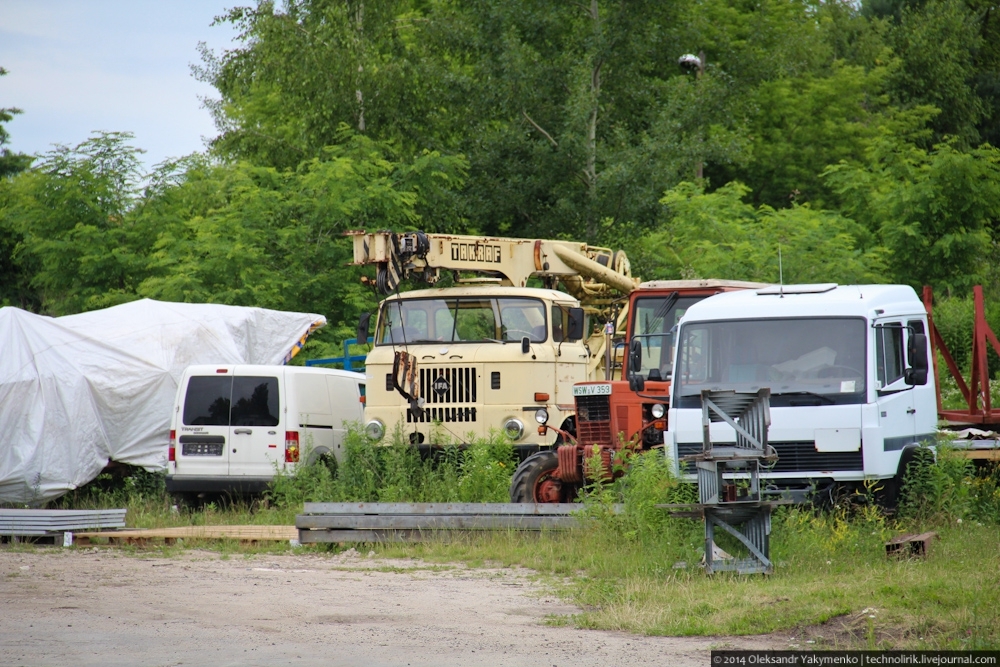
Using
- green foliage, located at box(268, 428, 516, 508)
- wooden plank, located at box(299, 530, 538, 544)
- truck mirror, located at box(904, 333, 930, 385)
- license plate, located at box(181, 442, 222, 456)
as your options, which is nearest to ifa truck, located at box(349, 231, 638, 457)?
green foliage, located at box(268, 428, 516, 508)

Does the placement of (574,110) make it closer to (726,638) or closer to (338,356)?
(338,356)

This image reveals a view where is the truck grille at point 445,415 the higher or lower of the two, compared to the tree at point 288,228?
lower

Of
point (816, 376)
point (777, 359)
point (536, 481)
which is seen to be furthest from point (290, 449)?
point (816, 376)

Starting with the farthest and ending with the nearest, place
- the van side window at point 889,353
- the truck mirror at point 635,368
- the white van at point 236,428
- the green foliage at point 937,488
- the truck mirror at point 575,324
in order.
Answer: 1. the truck mirror at point 575,324
2. the white van at point 236,428
3. the truck mirror at point 635,368
4. the van side window at point 889,353
5. the green foliage at point 937,488

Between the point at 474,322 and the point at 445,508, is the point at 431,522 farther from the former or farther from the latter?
the point at 474,322

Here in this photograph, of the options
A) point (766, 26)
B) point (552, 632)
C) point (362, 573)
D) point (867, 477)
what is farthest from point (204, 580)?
point (766, 26)

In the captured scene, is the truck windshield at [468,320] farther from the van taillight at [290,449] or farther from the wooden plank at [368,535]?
the wooden plank at [368,535]

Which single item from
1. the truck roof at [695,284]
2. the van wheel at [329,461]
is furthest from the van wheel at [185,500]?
the truck roof at [695,284]

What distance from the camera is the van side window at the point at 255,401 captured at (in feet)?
53.8

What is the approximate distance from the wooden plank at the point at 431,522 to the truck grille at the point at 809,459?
7.16 ft

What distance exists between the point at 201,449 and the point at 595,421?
229 inches

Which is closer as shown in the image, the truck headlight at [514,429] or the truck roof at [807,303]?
the truck roof at [807,303]

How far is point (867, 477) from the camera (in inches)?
463

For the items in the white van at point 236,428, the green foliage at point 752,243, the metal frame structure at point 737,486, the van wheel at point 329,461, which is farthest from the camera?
the green foliage at point 752,243
